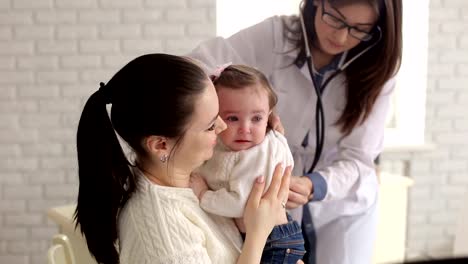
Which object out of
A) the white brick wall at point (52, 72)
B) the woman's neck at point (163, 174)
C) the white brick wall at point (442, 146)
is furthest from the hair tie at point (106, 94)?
the white brick wall at point (442, 146)

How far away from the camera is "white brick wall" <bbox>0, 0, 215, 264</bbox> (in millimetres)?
1875

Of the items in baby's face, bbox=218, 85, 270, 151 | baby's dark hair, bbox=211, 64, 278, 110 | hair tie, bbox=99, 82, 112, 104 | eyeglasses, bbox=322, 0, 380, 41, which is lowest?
baby's face, bbox=218, 85, 270, 151

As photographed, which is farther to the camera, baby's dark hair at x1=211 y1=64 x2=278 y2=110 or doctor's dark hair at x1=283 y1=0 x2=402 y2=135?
doctor's dark hair at x1=283 y1=0 x2=402 y2=135

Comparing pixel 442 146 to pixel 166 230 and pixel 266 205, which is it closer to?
pixel 266 205

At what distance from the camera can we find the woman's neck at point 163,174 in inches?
39.4

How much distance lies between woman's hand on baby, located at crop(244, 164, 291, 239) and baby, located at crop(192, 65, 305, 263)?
0.01 m

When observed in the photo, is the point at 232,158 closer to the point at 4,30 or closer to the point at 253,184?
the point at 253,184

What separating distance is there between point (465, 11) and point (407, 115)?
0.44 metres

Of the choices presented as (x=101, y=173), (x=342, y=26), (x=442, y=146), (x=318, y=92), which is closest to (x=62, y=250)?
(x=101, y=173)

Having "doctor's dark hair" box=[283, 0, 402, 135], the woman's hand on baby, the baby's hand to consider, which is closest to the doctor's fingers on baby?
the woman's hand on baby

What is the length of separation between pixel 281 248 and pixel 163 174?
248mm

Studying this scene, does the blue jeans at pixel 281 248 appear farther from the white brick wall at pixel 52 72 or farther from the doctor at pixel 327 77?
the white brick wall at pixel 52 72

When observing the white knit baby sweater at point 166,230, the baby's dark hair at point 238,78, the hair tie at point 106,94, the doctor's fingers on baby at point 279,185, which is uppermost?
the baby's dark hair at point 238,78

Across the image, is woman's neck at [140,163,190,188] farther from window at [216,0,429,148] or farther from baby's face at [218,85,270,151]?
window at [216,0,429,148]
